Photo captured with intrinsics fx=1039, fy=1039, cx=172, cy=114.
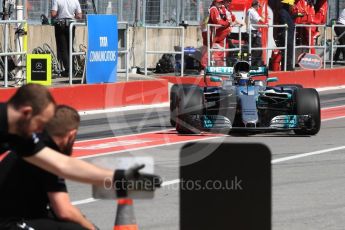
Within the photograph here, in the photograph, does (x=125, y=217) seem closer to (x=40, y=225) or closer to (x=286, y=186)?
(x=40, y=225)

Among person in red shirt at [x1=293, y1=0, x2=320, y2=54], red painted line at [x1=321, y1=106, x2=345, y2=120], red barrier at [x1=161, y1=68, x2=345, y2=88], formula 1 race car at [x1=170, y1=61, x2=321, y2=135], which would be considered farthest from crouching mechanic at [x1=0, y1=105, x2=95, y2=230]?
person in red shirt at [x1=293, y1=0, x2=320, y2=54]

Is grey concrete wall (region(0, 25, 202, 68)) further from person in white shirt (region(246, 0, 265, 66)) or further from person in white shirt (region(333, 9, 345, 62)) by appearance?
person in white shirt (region(333, 9, 345, 62))

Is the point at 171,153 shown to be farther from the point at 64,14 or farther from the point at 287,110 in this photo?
the point at 64,14

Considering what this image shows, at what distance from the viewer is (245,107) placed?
14.8 m

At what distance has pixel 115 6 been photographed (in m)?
26.1

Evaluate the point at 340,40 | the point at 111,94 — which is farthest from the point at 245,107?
the point at 340,40

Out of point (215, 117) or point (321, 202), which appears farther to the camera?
point (215, 117)

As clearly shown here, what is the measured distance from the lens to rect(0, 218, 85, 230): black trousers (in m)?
5.86

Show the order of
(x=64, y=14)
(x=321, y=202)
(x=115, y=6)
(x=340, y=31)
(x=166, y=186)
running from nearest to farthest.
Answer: (x=321, y=202) → (x=166, y=186) → (x=64, y=14) → (x=115, y=6) → (x=340, y=31)

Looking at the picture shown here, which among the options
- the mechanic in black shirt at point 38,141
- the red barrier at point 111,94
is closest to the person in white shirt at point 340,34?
the red barrier at point 111,94

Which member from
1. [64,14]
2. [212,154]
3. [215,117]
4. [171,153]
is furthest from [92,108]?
[212,154]

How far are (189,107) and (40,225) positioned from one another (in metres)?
9.09

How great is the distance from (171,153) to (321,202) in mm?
3793

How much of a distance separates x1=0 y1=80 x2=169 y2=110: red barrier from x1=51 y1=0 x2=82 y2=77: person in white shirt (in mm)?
1030
